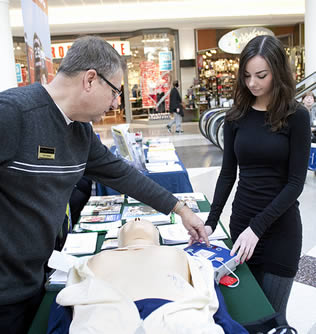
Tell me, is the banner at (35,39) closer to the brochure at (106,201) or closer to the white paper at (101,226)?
the brochure at (106,201)

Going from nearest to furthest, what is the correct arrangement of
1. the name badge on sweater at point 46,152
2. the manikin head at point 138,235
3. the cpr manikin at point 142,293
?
the cpr manikin at point 142,293, the name badge on sweater at point 46,152, the manikin head at point 138,235

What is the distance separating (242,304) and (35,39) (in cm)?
274

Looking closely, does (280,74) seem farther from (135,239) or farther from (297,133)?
(135,239)

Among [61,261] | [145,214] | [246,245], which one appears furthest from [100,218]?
[246,245]

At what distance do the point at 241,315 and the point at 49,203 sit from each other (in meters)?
0.72

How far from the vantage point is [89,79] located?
1.10 m

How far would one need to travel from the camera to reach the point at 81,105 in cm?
114

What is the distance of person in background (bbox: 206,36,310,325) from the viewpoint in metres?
1.40

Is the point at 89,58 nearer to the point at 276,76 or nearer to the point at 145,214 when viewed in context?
the point at 276,76

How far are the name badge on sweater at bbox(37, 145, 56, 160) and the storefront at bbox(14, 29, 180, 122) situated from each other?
13.4 metres

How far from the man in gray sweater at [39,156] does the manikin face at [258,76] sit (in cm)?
55

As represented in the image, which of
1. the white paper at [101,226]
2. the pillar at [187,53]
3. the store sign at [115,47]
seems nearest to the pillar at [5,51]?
the white paper at [101,226]

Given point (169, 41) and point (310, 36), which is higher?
point (169, 41)

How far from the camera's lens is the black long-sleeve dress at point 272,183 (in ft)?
4.59
